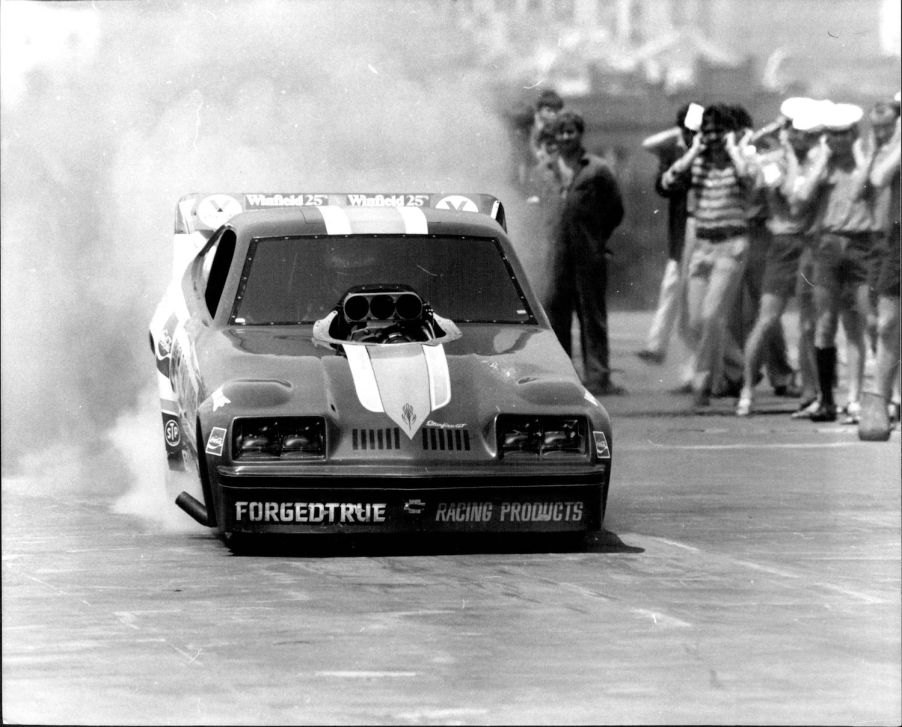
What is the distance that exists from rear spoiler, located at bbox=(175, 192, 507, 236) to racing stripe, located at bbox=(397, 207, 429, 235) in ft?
2.23

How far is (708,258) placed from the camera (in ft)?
44.5

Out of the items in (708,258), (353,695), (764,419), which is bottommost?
(764,419)

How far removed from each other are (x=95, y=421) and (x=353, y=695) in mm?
6756

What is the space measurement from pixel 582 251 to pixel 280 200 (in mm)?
4086

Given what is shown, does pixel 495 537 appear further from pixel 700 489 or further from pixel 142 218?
pixel 142 218

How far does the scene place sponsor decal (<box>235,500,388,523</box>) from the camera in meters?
7.89

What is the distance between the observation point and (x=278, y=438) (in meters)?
7.96

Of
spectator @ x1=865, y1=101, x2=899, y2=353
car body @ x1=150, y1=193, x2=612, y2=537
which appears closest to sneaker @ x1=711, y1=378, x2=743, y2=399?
spectator @ x1=865, y1=101, x2=899, y2=353

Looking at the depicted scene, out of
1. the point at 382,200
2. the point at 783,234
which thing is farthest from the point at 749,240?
the point at 382,200

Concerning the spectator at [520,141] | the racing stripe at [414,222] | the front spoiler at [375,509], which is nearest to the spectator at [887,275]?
the spectator at [520,141]

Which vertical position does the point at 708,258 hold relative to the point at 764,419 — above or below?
above

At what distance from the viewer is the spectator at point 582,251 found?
1379cm

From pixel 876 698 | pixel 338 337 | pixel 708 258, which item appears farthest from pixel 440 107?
pixel 876 698

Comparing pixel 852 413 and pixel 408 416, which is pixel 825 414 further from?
pixel 408 416
